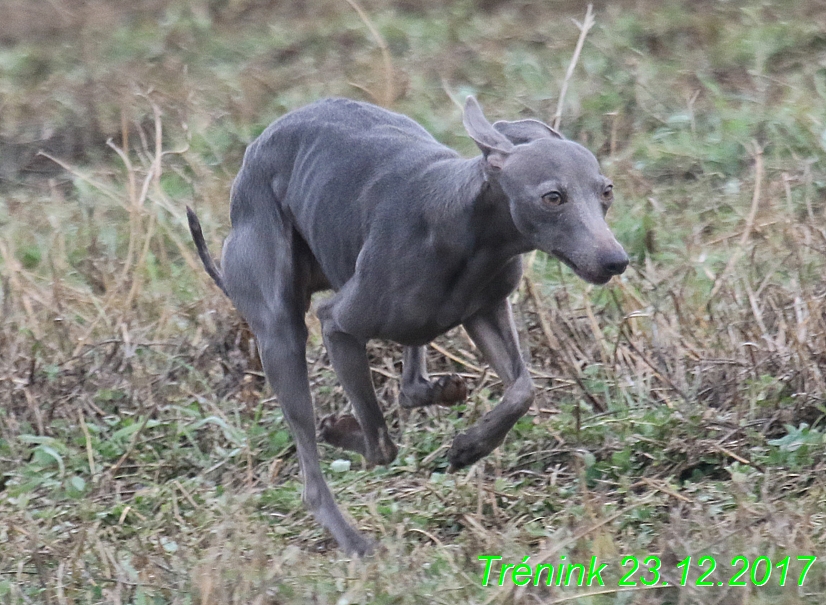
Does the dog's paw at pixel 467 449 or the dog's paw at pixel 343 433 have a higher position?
the dog's paw at pixel 467 449

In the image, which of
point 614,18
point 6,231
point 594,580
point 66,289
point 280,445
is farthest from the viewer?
point 614,18

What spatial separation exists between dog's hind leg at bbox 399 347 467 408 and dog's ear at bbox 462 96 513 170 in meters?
0.98

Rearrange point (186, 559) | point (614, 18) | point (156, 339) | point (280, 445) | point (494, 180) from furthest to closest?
point (614, 18)
point (156, 339)
point (280, 445)
point (186, 559)
point (494, 180)

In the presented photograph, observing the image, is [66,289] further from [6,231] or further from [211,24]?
[211,24]

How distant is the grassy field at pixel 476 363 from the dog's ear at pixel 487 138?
104 centimetres

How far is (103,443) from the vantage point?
6.01 metres

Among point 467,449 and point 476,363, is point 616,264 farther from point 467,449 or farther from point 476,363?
point 476,363

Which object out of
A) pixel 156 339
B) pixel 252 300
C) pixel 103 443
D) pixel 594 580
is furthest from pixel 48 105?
pixel 594 580

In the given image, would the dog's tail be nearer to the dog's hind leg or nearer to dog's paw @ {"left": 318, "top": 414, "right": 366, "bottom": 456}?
dog's paw @ {"left": 318, "top": 414, "right": 366, "bottom": 456}

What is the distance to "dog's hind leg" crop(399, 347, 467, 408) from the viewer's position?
16.1 ft

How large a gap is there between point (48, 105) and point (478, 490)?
659 cm

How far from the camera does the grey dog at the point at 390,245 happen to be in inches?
161

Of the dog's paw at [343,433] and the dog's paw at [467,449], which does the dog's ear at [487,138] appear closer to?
the dog's paw at [467,449]

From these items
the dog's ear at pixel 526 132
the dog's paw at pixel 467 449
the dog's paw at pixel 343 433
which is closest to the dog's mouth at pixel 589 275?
the dog's ear at pixel 526 132
